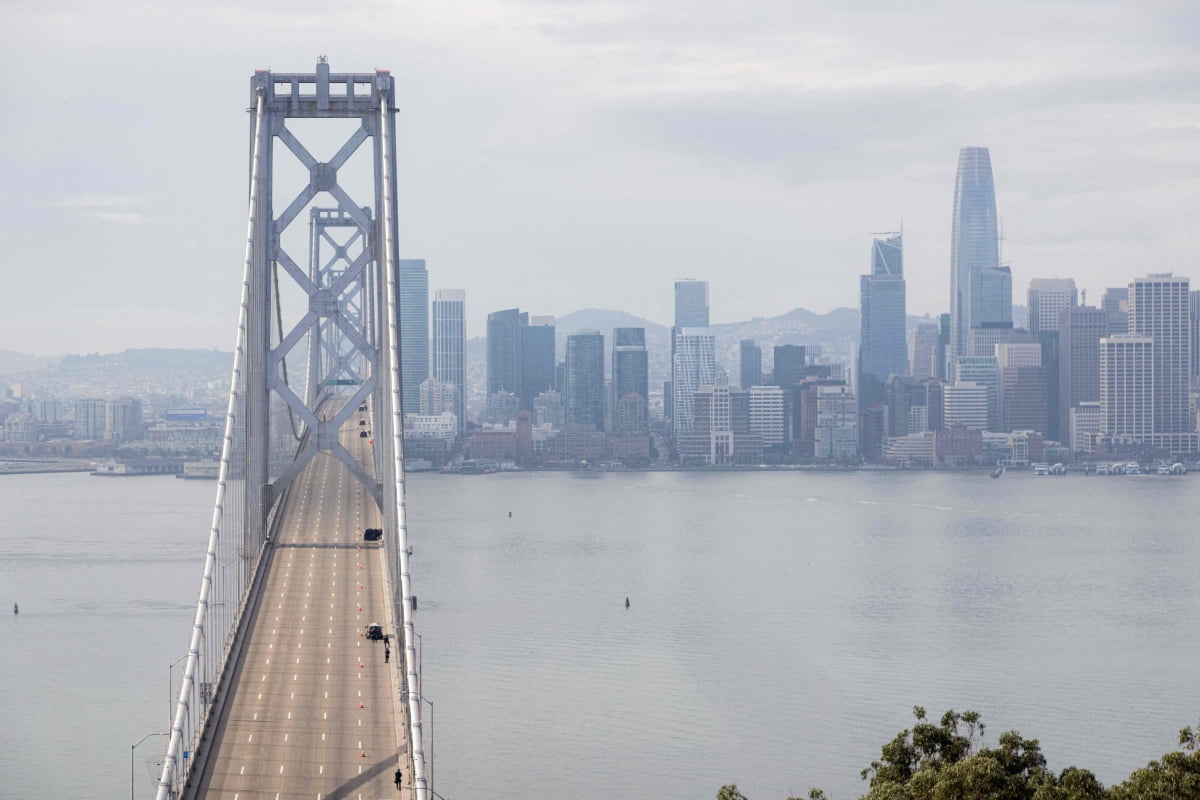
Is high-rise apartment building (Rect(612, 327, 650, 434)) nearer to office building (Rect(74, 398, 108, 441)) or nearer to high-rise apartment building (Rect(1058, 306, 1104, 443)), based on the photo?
high-rise apartment building (Rect(1058, 306, 1104, 443))

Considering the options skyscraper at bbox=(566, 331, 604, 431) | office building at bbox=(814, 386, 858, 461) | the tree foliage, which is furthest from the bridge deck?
skyscraper at bbox=(566, 331, 604, 431)

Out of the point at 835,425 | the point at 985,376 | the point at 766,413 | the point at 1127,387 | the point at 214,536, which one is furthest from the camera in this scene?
the point at 985,376

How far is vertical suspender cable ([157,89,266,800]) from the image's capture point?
1628 cm

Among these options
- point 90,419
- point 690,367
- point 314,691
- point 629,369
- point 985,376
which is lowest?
point 314,691

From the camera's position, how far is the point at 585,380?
171250mm

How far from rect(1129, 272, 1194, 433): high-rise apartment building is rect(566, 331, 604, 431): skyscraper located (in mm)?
46484

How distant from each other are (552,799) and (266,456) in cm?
663

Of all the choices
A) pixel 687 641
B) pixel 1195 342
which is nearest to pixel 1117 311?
pixel 1195 342

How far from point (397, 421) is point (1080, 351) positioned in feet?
502

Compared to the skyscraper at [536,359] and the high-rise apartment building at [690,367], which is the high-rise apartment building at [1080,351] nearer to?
the high-rise apartment building at [690,367]

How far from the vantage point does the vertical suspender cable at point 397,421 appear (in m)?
18.0

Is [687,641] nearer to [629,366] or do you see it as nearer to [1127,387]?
[1127,387]

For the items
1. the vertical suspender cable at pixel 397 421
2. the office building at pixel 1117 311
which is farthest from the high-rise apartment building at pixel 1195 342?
the vertical suspender cable at pixel 397 421

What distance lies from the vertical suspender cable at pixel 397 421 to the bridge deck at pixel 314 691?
0.60m
